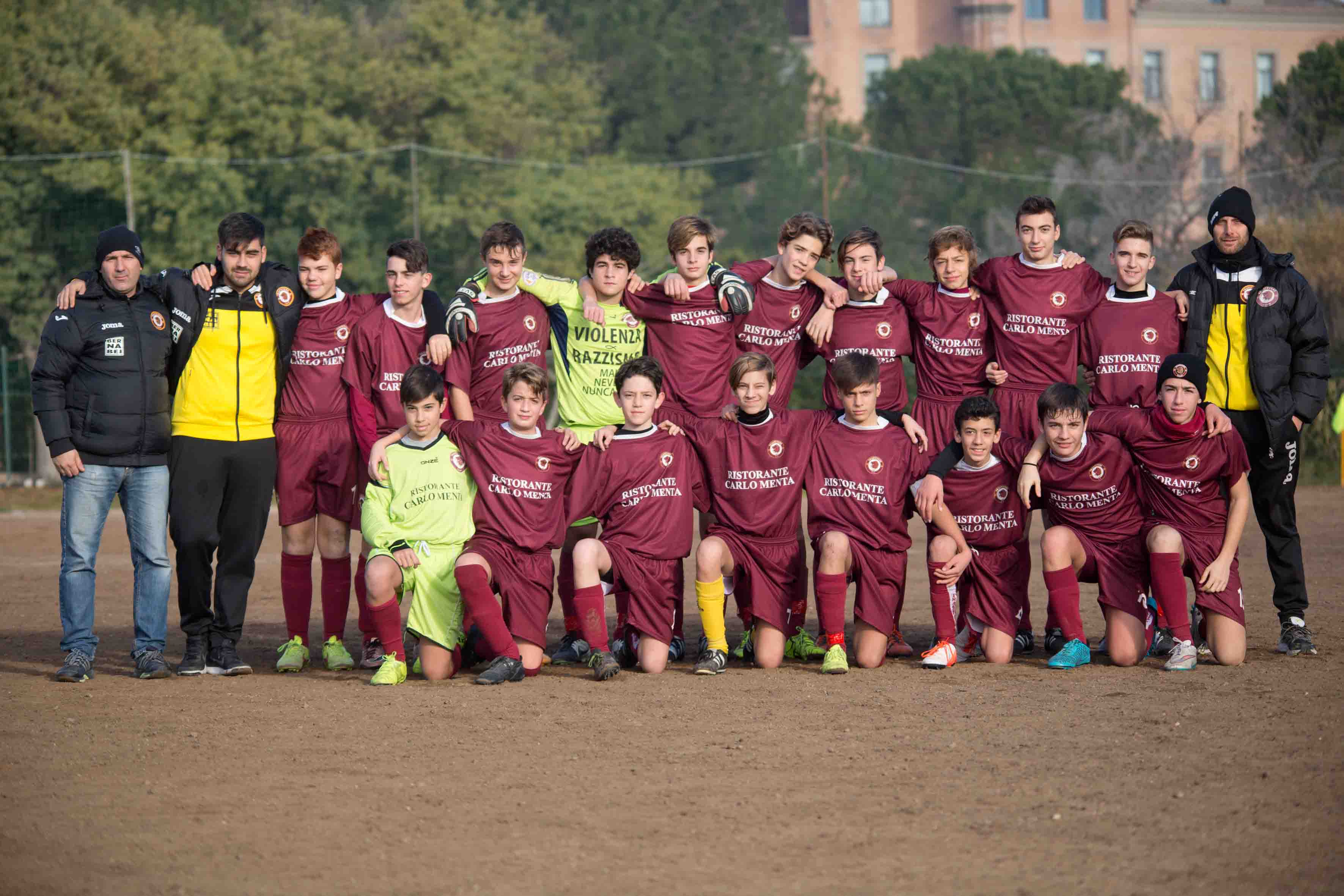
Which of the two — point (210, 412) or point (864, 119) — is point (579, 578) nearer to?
point (210, 412)

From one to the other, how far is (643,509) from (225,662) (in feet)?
7.36

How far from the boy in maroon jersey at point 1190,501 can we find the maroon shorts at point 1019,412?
1.19 feet

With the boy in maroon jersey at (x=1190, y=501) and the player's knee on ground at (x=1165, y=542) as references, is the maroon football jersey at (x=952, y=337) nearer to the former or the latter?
the boy in maroon jersey at (x=1190, y=501)

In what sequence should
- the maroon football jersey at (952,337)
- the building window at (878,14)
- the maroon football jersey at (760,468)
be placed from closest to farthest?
the maroon football jersey at (760,468) < the maroon football jersey at (952,337) < the building window at (878,14)

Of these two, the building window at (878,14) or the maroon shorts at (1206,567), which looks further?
the building window at (878,14)

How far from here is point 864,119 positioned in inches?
1736

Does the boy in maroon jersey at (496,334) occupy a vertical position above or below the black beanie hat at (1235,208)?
below

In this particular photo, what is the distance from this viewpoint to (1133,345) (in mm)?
7359

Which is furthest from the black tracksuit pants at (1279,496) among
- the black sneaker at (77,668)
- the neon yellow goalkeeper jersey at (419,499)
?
the black sneaker at (77,668)

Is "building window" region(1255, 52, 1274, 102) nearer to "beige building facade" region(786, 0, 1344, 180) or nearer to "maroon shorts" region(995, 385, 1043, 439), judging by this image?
"beige building facade" region(786, 0, 1344, 180)

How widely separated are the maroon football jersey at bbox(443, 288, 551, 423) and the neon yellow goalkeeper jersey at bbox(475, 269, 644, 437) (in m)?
0.12

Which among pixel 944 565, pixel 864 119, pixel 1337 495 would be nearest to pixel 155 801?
pixel 944 565

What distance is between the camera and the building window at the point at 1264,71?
54156mm

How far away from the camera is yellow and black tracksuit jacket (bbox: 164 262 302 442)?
7.08 metres
